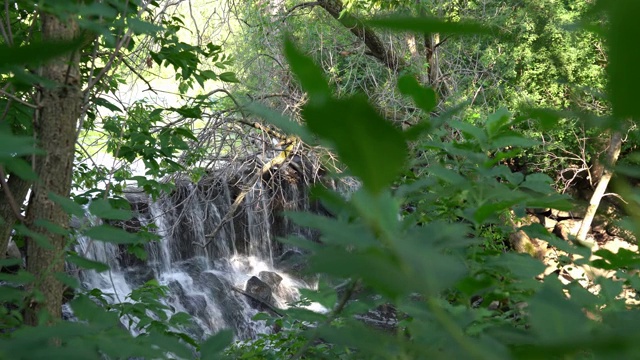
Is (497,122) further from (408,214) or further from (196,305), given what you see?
(196,305)

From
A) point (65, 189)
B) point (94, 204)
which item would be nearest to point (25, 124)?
point (65, 189)

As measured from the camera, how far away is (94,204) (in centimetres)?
82

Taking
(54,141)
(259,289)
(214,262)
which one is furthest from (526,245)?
(54,141)

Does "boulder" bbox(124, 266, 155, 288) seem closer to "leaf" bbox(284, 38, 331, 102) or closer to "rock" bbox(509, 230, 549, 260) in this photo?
"rock" bbox(509, 230, 549, 260)

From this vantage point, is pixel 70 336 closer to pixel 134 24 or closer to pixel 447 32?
pixel 447 32

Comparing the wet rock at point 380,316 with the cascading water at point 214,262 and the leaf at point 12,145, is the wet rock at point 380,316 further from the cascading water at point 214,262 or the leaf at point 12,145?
the leaf at point 12,145

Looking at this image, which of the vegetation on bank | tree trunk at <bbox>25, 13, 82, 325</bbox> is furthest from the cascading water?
the vegetation on bank

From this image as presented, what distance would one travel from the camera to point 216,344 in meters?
0.51

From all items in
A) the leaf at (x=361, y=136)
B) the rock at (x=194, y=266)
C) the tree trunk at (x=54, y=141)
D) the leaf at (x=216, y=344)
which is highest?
the tree trunk at (x=54, y=141)

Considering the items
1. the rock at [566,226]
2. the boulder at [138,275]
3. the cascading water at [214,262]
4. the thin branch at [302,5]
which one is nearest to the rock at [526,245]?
the rock at [566,226]

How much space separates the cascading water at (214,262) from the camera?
25.1 ft

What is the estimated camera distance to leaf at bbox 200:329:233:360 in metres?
0.50

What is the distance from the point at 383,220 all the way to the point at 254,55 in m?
5.95

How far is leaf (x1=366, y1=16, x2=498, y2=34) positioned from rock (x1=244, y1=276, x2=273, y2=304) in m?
8.21
